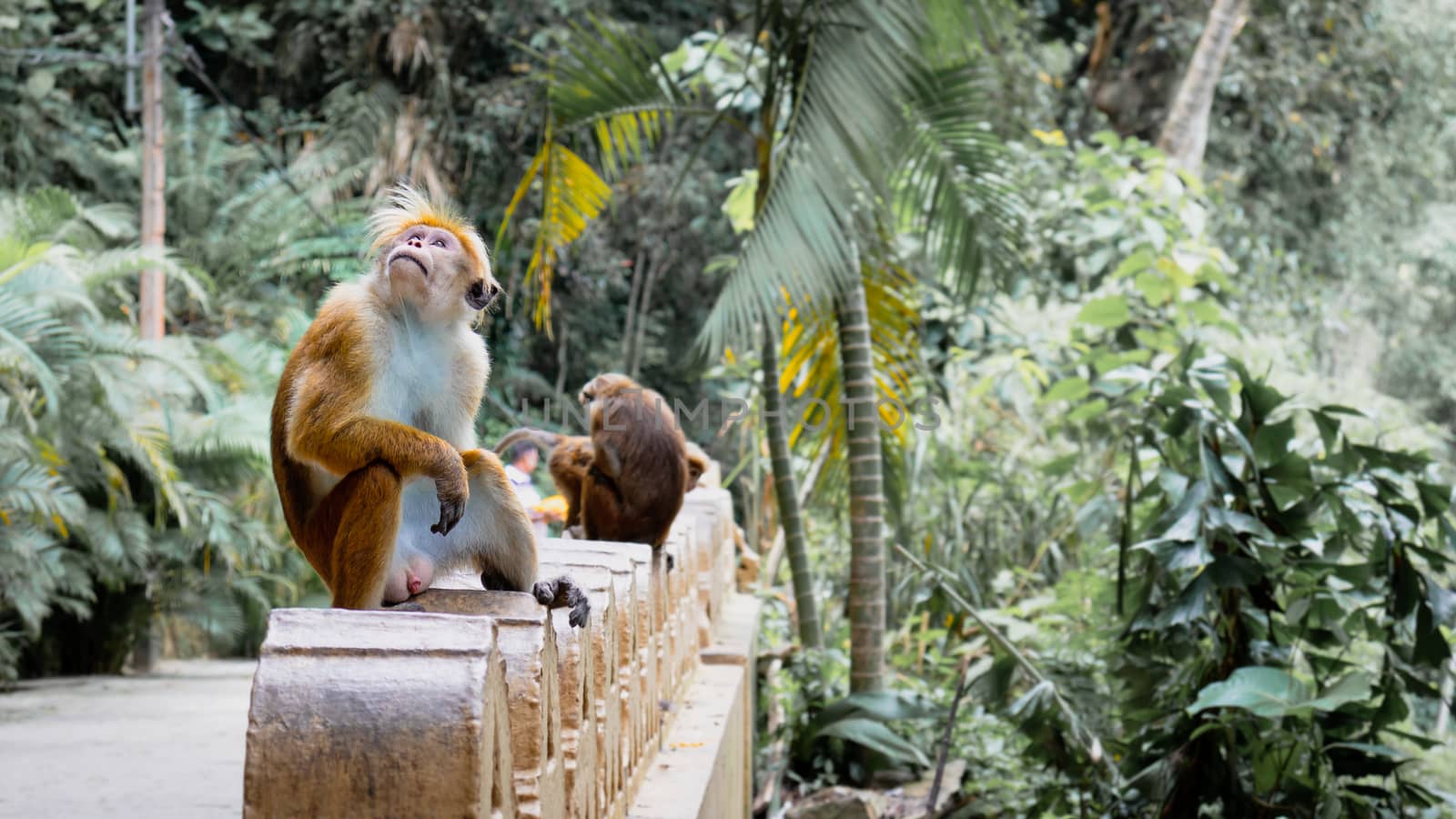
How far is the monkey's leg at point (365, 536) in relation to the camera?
7.16 ft

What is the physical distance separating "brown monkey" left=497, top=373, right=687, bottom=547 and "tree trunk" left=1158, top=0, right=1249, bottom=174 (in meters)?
6.44

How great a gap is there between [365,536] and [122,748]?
11.2ft

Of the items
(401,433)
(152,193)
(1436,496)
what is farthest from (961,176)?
(152,193)

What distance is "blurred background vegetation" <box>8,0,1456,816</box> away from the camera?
5.11 meters

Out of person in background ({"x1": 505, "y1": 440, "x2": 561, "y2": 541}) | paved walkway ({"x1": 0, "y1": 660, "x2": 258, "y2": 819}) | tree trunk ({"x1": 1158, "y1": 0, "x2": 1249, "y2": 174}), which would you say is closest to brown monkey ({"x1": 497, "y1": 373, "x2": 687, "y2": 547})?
person in background ({"x1": 505, "y1": 440, "x2": 561, "y2": 541})

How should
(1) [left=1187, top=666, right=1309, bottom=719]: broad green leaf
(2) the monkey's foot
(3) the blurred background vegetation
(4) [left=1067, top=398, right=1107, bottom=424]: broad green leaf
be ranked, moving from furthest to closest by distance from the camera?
(4) [left=1067, top=398, right=1107, bottom=424]: broad green leaf
(3) the blurred background vegetation
(1) [left=1187, top=666, right=1309, bottom=719]: broad green leaf
(2) the monkey's foot

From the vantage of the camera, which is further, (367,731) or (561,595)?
(561,595)

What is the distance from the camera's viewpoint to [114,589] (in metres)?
7.98

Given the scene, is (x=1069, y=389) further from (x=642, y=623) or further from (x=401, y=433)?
(x=401, y=433)

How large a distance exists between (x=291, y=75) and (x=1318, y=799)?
1146 centimetres

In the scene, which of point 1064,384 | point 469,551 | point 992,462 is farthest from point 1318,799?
point 992,462

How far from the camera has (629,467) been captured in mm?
4422

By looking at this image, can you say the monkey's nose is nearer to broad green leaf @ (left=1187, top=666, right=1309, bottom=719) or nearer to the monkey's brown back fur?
the monkey's brown back fur

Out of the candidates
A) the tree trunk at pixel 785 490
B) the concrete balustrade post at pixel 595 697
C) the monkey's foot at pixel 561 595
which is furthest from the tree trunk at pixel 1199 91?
the monkey's foot at pixel 561 595
